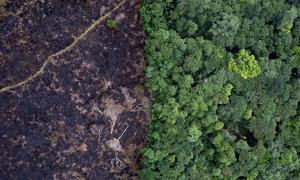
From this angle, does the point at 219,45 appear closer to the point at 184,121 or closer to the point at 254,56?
the point at 254,56

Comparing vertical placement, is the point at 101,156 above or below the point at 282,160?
above

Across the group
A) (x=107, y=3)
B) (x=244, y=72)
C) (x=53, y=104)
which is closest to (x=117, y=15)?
(x=107, y=3)

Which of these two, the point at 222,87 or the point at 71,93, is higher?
the point at 71,93
